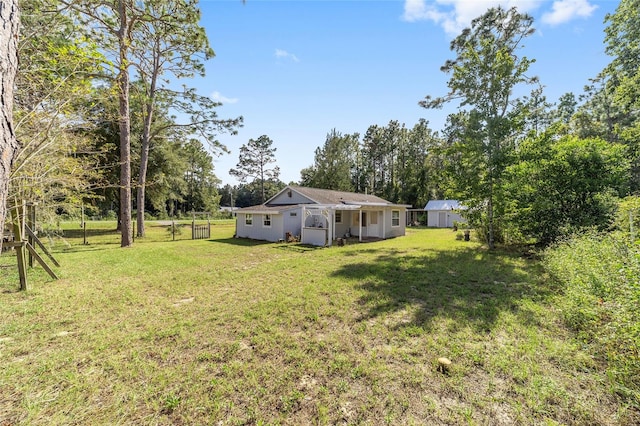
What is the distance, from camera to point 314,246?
46.7 feet

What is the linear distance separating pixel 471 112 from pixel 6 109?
1450cm

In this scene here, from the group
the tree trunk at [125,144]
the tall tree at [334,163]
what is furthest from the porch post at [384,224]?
the tall tree at [334,163]

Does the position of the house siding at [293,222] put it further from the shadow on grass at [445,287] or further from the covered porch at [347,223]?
the shadow on grass at [445,287]

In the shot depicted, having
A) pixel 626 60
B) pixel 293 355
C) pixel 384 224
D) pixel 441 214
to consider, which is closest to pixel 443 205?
pixel 441 214

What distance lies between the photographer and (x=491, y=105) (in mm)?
11977

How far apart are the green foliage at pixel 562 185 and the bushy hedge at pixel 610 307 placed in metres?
5.51

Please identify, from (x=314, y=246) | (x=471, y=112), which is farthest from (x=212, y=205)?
(x=471, y=112)

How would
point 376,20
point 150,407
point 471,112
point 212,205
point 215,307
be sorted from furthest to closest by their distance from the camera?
point 212,205 → point 471,112 → point 376,20 → point 215,307 → point 150,407

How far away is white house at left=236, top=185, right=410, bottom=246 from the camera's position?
15.2m

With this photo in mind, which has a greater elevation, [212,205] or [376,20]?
[376,20]

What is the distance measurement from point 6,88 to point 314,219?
15560mm

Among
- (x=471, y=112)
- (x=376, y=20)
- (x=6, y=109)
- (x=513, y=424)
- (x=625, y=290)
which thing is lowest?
(x=513, y=424)

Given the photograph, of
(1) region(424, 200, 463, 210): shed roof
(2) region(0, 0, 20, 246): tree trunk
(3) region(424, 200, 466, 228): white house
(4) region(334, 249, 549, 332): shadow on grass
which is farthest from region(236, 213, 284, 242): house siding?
(1) region(424, 200, 463, 210): shed roof

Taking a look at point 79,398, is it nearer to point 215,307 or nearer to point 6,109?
point 215,307
